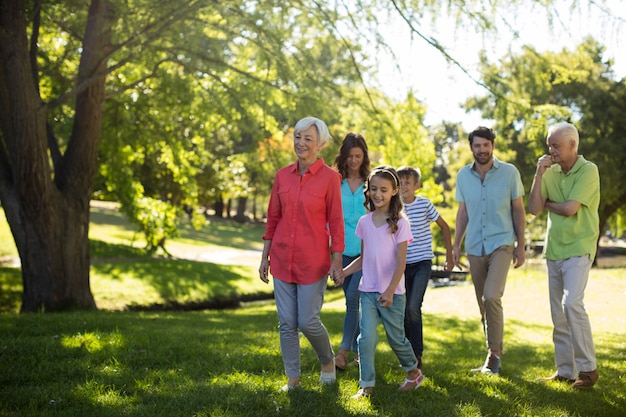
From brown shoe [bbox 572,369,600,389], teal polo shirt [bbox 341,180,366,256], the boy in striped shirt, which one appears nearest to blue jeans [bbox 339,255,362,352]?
teal polo shirt [bbox 341,180,366,256]

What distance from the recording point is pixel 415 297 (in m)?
5.77

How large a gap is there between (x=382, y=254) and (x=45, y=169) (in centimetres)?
787

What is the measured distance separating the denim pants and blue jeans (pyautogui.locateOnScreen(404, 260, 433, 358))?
983 mm

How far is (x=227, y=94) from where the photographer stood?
512 inches

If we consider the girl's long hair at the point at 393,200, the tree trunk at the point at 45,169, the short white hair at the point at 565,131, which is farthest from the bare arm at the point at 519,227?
the tree trunk at the point at 45,169

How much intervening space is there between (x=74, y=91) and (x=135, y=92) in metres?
4.31

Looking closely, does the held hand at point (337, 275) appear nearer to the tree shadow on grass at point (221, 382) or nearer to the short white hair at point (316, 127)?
the tree shadow on grass at point (221, 382)

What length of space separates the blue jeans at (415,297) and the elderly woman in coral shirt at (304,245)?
96 centimetres

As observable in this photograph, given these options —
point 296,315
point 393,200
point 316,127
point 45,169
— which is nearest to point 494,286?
point 393,200

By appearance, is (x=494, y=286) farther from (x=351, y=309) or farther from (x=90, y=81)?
(x=90, y=81)

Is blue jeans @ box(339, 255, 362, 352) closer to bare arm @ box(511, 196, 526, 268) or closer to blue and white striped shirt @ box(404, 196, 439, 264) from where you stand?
blue and white striped shirt @ box(404, 196, 439, 264)

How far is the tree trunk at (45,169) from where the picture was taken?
10.3 metres

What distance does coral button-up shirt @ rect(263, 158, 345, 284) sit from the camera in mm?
5020

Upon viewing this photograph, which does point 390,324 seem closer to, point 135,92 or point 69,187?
point 69,187
